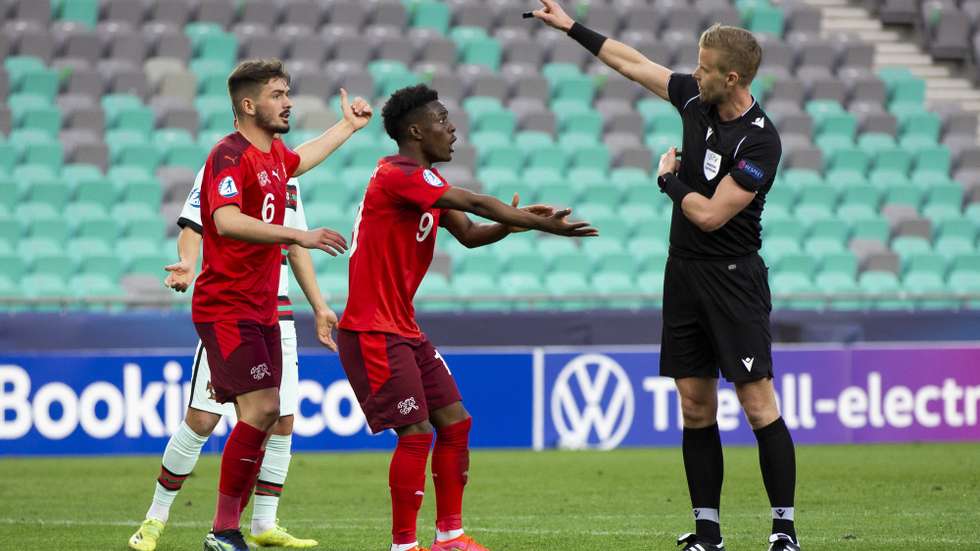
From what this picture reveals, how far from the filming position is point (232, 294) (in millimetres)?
6434

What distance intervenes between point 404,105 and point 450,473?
64.8 inches

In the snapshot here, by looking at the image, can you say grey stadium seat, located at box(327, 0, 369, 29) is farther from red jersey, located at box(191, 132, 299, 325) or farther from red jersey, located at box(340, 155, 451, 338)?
red jersey, located at box(340, 155, 451, 338)

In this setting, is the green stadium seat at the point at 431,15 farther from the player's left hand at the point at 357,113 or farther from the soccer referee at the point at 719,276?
the soccer referee at the point at 719,276

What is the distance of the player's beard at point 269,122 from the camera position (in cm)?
653

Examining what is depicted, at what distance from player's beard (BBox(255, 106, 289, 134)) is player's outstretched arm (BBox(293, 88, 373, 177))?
0.42 m

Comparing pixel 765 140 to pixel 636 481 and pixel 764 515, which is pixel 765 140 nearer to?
pixel 764 515

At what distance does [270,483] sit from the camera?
738 centimetres

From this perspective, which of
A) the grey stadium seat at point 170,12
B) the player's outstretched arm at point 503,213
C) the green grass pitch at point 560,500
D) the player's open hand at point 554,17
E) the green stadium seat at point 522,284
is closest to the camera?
the player's outstretched arm at point 503,213

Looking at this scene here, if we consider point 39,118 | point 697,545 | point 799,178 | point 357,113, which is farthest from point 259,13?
point 697,545

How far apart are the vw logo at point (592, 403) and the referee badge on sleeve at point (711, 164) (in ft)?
23.1

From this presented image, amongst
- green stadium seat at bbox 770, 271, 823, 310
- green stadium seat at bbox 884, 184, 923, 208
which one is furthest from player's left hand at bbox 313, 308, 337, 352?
green stadium seat at bbox 884, 184, 923, 208

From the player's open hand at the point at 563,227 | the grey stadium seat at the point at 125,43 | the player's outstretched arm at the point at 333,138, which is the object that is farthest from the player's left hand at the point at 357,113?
the grey stadium seat at the point at 125,43

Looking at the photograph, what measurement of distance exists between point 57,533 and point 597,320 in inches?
279

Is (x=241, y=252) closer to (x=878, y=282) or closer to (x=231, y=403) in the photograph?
(x=231, y=403)
